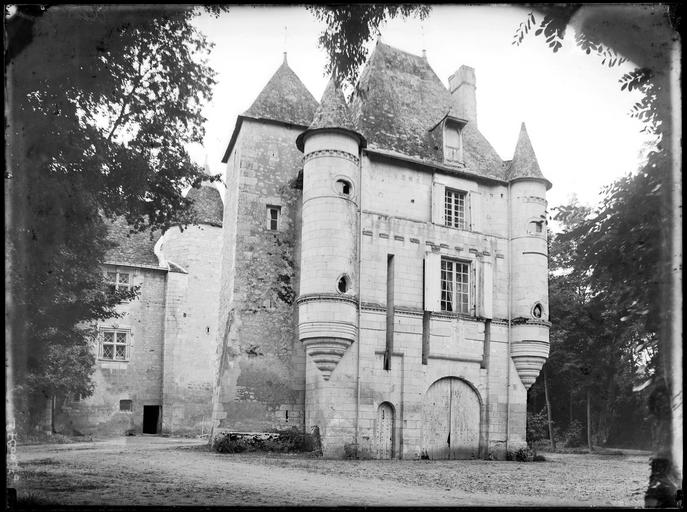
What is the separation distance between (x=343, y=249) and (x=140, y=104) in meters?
9.21

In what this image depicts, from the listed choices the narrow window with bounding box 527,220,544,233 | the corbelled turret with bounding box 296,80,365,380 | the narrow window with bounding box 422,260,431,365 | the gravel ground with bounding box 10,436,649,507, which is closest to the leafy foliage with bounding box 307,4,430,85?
the gravel ground with bounding box 10,436,649,507

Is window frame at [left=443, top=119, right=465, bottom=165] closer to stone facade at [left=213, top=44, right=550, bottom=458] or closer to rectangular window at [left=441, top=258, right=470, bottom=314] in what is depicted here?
stone facade at [left=213, top=44, right=550, bottom=458]

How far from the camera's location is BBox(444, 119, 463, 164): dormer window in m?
23.1

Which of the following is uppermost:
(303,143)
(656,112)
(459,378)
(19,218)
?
(303,143)

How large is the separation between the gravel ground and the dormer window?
10.0m

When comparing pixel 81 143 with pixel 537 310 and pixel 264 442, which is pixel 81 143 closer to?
pixel 264 442

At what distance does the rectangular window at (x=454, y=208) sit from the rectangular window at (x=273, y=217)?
5527 mm

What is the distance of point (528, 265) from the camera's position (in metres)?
22.8

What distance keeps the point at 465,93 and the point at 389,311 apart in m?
10.5

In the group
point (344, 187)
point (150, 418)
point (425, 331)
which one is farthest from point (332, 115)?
point (150, 418)

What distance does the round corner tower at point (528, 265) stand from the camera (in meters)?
22.3

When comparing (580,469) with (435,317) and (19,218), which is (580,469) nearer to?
(435,317)

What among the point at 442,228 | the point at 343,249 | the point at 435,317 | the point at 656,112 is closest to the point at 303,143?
the point at 343,249

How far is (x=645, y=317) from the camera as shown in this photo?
881 cm
